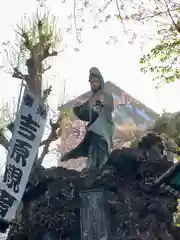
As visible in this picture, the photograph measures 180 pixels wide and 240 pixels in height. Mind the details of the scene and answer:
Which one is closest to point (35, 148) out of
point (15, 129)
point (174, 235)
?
point (15, 129)

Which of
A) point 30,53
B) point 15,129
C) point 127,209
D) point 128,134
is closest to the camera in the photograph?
point 127,209

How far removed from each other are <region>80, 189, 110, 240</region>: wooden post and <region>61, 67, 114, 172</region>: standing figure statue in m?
0.52

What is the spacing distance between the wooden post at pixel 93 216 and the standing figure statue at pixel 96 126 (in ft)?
1.71

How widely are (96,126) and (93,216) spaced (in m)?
1.53

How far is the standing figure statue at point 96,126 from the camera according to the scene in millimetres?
8289

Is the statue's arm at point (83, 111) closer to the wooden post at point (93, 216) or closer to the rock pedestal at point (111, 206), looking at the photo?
the rock pedestal at point (111, 206)

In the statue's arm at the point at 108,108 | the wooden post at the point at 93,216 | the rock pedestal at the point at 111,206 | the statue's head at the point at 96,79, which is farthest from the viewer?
the statue's head at the point at 96,79

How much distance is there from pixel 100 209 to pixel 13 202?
4.30 feet

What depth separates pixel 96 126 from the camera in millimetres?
8320

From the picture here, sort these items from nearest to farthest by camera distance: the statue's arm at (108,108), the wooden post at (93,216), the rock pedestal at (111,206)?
the rock pedestal at (111,206) → the wooden post at (93,216) → the statue's arm at (108,108)

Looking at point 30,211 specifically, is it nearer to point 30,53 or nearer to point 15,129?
point 15,129

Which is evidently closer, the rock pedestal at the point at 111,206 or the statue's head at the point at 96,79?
the rock pedestal at the point at 111,206

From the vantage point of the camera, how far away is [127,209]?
741 centimetres

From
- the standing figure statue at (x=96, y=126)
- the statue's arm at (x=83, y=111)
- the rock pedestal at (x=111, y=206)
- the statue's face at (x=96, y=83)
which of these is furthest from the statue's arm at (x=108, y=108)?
the rock pedestal at (x=111, y=206)
